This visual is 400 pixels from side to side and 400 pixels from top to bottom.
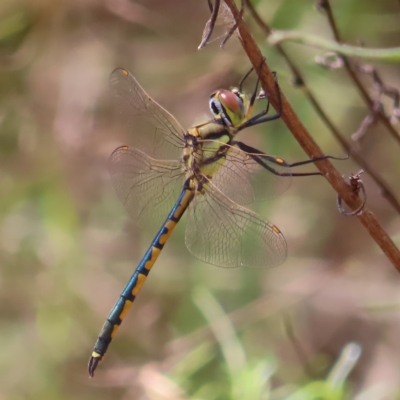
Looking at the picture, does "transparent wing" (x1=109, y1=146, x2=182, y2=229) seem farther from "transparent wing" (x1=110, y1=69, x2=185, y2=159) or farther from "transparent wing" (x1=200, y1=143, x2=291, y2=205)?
"transparent wing" (x1=200, y1=143, x2=291, y2=205)

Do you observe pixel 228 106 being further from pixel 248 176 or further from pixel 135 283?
pixel 135 283

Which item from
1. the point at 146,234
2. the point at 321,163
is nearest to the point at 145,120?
the point at 321,163

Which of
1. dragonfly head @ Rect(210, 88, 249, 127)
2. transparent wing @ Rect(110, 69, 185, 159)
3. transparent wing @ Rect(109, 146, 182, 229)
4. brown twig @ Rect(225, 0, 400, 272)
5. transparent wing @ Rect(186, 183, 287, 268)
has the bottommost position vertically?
brown twig @ Rect(225, 0, 400, 272)

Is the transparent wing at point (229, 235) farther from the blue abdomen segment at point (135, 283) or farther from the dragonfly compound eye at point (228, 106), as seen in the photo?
the dragonfly compound eye at point (228, 106)

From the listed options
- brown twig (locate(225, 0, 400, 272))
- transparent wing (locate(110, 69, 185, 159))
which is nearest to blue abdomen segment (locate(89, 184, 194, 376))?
transparent wing (locate(110, 69, 185, 159))

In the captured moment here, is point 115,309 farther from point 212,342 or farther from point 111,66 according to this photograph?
point 111,66

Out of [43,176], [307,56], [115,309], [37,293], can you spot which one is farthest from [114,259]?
[307,56]

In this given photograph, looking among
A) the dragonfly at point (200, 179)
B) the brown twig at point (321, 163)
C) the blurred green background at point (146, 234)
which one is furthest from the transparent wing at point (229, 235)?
the blurred green background at point (146, 234)
